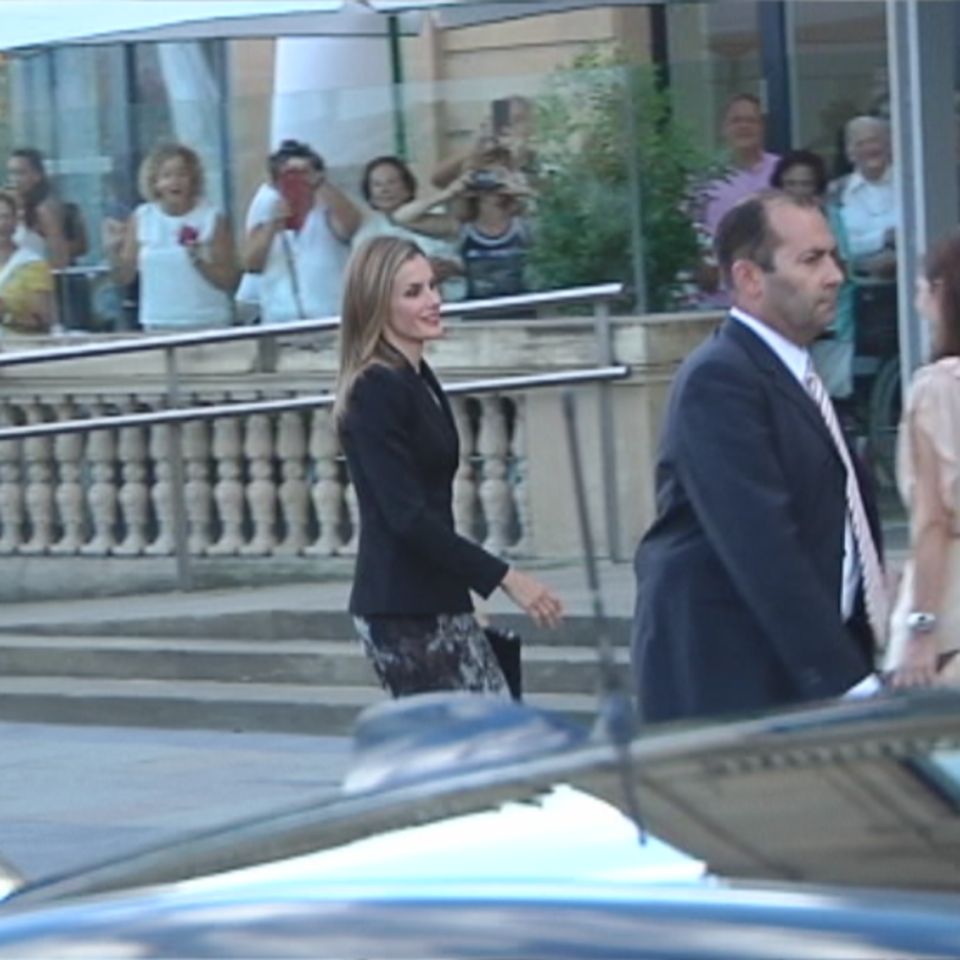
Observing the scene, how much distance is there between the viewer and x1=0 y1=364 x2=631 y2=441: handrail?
1234 cm

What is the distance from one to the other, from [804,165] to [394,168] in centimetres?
179

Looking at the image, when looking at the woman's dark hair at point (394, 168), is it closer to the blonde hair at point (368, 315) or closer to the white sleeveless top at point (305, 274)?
the white sleeveless top at point (305, 274)

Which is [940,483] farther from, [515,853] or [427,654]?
[515,853]

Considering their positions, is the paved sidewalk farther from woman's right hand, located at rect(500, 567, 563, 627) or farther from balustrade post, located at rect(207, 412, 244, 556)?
woman's right hand, located at rect(500, 567, 563, 627)

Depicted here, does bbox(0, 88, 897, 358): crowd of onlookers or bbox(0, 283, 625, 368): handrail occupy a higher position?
bbox(0, 88, 897, 358): crowd of onlookers

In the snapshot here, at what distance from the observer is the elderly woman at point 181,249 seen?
14.3m

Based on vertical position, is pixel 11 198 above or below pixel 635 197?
above

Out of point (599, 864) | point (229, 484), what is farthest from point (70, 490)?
point (599, 864)

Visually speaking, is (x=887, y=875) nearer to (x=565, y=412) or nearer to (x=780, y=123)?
(x=565, y=412)

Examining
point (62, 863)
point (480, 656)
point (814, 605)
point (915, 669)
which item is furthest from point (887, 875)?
point (62, 863)

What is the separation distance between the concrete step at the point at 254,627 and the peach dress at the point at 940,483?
16.1ft

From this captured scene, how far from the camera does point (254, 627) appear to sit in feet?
40.9

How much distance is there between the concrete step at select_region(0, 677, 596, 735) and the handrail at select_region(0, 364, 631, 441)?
1.16 m

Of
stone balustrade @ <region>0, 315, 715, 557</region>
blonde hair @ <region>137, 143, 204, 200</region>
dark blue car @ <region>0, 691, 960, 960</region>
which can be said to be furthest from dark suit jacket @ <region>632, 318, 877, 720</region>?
blonde hair @ <region>137, 143, 204, 200</region>
